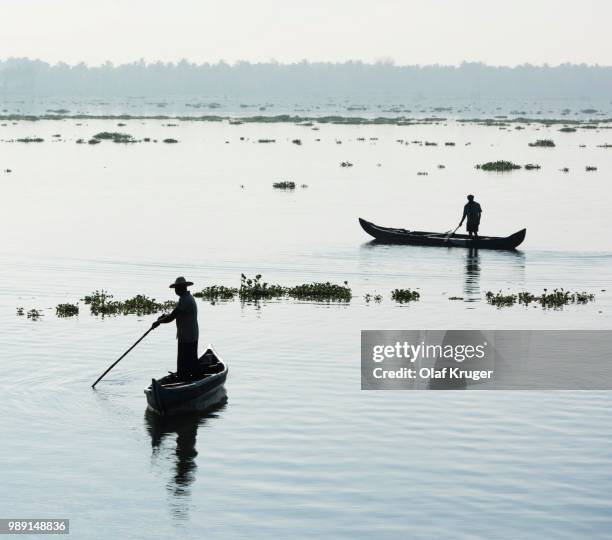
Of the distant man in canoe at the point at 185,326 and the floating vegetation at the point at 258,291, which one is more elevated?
the distant man in canoe at the point at 185,326

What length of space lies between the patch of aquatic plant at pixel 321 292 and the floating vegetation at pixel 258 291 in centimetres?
37

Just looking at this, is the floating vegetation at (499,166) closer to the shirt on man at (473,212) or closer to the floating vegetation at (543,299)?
the shirt on man at (473,212)

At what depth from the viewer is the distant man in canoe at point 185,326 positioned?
23312mm

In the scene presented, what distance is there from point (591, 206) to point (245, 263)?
91.3 ft

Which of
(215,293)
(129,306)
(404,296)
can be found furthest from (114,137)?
(129,306)

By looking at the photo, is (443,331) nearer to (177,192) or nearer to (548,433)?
(548,433)

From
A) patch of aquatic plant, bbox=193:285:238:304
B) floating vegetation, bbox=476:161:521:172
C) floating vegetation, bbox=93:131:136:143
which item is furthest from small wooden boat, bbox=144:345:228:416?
floating vegetation, bbox=93:131:136:143

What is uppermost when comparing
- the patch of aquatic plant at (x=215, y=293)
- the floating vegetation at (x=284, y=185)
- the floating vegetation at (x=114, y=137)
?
the floating vegetation at (x=114, y=137)

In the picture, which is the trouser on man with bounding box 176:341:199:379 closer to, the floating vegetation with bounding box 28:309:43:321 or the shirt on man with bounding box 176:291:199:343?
the shirt on man with bounding box 176:291:199:343

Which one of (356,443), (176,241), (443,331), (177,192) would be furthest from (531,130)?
(356,443)

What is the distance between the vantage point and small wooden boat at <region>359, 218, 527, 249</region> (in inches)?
1853

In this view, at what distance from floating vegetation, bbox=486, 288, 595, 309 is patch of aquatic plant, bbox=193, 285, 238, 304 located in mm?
7701

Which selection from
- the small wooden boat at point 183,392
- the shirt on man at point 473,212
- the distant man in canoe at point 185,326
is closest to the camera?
the small wooden boat at point 183,392

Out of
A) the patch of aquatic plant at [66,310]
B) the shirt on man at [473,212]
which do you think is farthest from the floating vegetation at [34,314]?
the shirt on man at [473,212]
